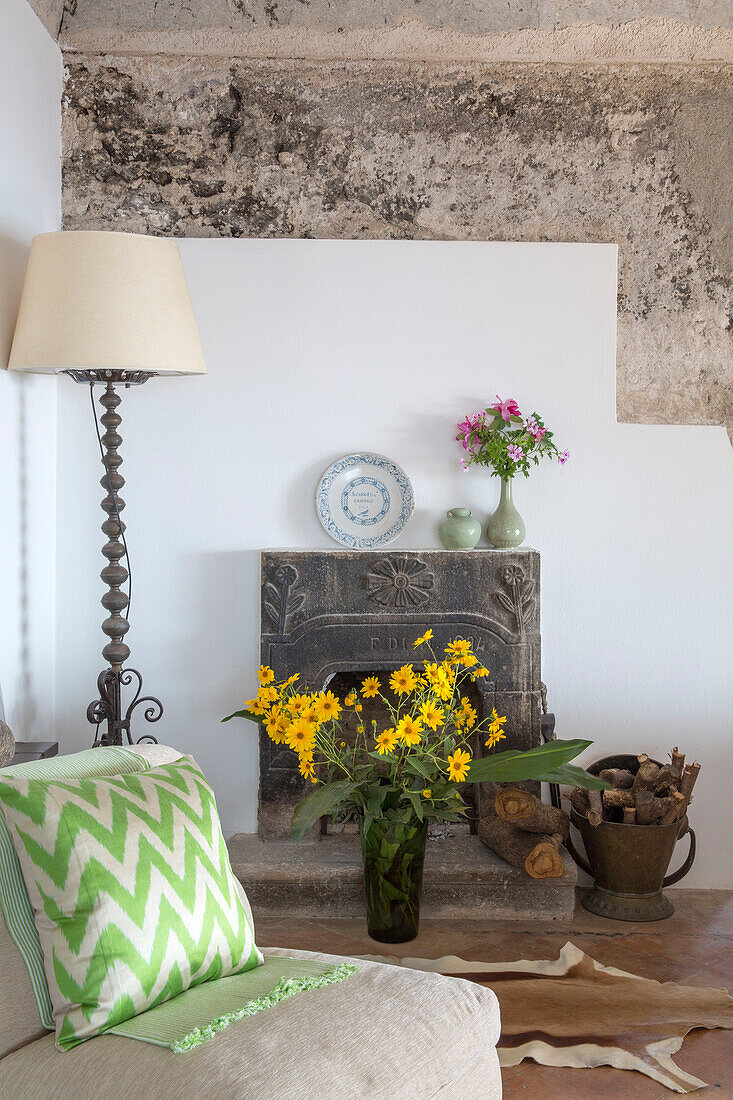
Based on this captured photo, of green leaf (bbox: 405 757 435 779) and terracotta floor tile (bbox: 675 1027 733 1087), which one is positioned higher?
green leaf (bbox: 405 757 435 779)

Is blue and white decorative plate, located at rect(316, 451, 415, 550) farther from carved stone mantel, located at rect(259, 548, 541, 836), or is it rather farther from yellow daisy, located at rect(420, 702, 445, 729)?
yellow daisy, located at rect(420, 702, 445, 729)

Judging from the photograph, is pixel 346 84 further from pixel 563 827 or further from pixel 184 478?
pixel 563 827

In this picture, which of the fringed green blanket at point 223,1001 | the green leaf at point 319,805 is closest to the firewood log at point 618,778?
the green leaf at point 319,805

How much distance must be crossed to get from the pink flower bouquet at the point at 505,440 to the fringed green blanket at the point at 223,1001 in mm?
1907

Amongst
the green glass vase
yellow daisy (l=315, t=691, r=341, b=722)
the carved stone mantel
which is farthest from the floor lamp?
the green glass vase

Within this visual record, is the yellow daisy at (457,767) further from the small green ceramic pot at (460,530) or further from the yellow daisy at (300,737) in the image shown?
the small green ceramic pot at (460,530)

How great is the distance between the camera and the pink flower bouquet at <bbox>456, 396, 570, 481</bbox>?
3275mm

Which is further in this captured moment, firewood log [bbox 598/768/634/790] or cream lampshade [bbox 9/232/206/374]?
firewood log [bbox 598/768/634/790]

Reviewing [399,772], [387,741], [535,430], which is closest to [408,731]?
[387,741]

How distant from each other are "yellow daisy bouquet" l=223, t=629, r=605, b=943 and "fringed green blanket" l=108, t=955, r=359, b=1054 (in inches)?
33.1

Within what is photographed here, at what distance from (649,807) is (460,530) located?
3.52 feet

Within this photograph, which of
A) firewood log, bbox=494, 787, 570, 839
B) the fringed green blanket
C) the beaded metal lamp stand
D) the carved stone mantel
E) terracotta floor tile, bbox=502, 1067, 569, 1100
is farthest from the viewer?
the carved stone mantel

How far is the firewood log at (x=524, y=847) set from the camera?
10.0 ft

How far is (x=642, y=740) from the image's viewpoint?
3.45m
